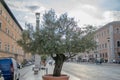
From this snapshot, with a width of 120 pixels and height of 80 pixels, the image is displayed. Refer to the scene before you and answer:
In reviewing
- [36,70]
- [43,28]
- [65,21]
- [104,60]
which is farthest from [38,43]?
[104,60]

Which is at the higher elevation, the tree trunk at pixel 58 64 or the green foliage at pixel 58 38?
the green foliage at pixel 58 38

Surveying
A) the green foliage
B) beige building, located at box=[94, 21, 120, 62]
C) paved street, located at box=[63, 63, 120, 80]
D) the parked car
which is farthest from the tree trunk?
beige building, located at box=[94, 21, 120, 62]

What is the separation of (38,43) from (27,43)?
1.11 m

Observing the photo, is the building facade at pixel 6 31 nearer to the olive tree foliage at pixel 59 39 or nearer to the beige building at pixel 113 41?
the olive tree foliage at pixel 59 39

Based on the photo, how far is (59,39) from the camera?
46.2 feet

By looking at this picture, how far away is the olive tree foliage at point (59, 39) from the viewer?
547 inches

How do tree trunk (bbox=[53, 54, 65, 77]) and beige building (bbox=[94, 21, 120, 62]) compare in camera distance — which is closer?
tree trunk (bbox=[53, 54, 65, 77])

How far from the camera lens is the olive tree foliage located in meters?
13.9

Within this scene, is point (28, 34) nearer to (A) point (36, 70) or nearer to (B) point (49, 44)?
(B) point (49, 44)

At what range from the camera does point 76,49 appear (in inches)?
565

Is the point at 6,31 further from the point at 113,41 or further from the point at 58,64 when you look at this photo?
the point at 113,41

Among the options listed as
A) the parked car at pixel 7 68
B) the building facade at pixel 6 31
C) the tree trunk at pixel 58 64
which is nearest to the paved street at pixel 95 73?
the parked car at pixel 7 68

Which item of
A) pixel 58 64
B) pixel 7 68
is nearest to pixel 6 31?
pixel 7 68

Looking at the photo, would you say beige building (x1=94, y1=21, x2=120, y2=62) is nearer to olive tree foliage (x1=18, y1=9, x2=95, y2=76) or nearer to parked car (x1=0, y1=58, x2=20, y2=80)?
parked car (x1=0, y1=58, x2=20, y2=80)
